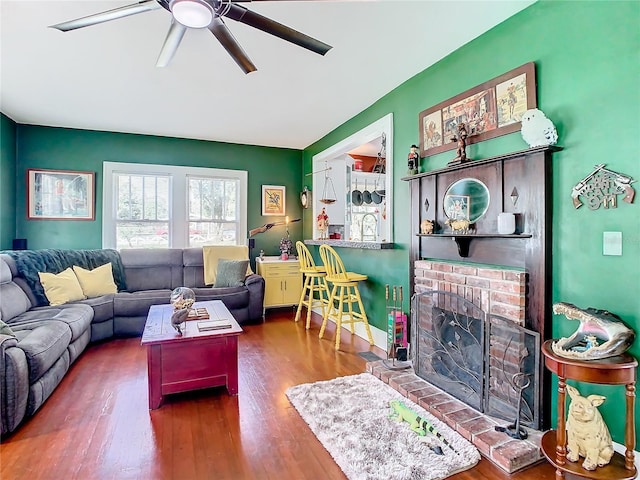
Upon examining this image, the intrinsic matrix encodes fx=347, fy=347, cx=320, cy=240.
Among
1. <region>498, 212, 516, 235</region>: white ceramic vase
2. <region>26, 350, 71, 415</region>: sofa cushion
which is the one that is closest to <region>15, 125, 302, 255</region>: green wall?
<region>26, 350, 71, 415</region>: sofa cushion

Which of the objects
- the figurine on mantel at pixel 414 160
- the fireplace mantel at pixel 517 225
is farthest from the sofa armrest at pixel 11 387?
the figurine on mantel at pixel 414 160

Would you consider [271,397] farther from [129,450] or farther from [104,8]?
[104,8]

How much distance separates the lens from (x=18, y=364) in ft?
6.86

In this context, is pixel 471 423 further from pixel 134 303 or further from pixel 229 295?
pixel 134 303

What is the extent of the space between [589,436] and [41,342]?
10.8 feet

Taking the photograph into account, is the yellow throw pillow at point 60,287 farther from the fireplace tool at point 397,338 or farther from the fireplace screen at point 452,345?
the fireplace screen at point 452,345

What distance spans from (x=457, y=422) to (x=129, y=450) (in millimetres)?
1893

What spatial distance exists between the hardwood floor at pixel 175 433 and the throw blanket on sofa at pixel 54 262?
1.19 meters

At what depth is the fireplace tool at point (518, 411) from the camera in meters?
1.93

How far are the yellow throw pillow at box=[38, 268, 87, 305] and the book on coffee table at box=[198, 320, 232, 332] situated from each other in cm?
198

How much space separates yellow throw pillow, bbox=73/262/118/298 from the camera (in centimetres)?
403

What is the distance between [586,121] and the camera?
74.2 inches

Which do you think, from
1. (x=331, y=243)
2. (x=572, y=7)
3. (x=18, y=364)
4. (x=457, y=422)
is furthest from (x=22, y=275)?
(x=572, y=7)

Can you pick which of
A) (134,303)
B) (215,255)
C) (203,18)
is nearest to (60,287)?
(134,303)
